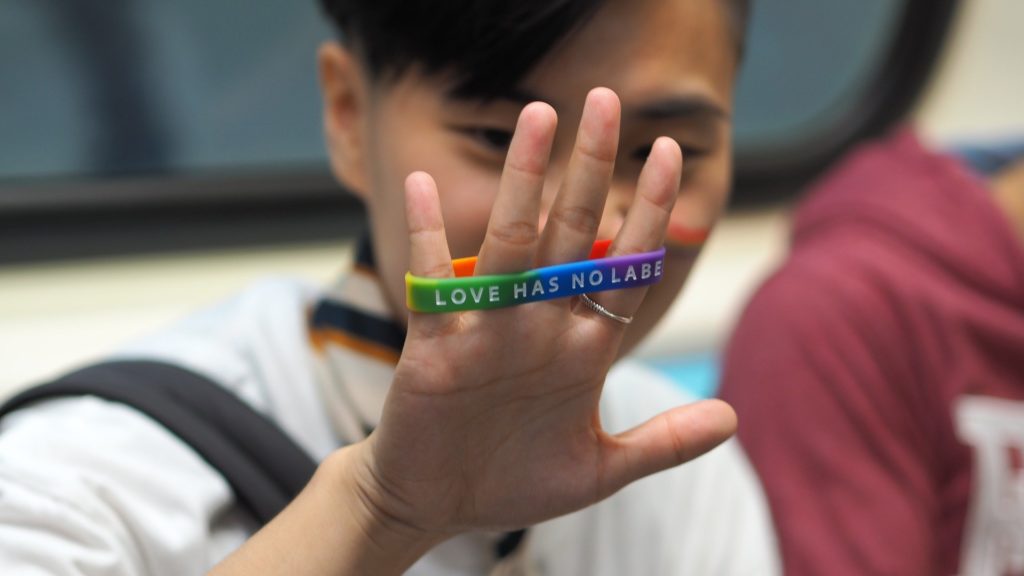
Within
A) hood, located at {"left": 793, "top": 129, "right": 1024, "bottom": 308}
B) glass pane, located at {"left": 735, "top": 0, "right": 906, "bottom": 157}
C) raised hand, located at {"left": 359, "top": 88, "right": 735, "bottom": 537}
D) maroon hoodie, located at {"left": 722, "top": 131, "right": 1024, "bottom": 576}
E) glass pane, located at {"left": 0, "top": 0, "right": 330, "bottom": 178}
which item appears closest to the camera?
raised hand, located at {"left": 359, "top": 88, "right": 735, "bottom": 537}

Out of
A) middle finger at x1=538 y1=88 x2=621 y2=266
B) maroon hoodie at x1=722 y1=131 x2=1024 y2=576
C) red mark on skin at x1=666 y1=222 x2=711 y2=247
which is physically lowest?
maroon hoodie at x1=722 y1=131 x2=1024 y2=576

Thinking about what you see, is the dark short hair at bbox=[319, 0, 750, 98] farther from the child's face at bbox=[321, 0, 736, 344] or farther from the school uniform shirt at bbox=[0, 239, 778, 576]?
the school uniform shirt at bbox=[0, 239, 778, 576]

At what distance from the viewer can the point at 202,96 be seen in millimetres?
1337

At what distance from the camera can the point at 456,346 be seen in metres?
0.40

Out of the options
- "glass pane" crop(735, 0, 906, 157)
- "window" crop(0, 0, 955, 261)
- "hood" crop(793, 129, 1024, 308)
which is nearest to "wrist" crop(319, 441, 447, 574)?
"hood" crop(793, 129, 1024, 308)

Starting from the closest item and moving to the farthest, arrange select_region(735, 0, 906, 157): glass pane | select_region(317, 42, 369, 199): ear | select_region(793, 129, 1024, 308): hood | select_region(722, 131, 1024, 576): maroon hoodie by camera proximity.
Result: select_region(317, 42, 369, 199): ear → select_region(722, 131, 1024, 576): maroon hoodie → select_region(793, 129, 1024, 308): hood → select_region(735, 0, 906, 157): glass pane

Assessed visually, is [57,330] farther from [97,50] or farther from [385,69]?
[385,69]

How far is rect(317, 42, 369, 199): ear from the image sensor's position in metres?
0.64

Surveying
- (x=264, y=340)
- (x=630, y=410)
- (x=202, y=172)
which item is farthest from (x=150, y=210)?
(x=630, y=410)

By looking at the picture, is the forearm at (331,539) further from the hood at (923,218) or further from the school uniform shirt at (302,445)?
the hood at (923,218)

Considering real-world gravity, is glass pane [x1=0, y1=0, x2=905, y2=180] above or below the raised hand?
above

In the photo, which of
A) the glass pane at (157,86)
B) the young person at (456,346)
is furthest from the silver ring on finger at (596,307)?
the glass pane at (157,86)

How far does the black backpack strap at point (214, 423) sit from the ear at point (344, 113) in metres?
0.17

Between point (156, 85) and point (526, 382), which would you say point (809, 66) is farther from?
point (526, 382)
